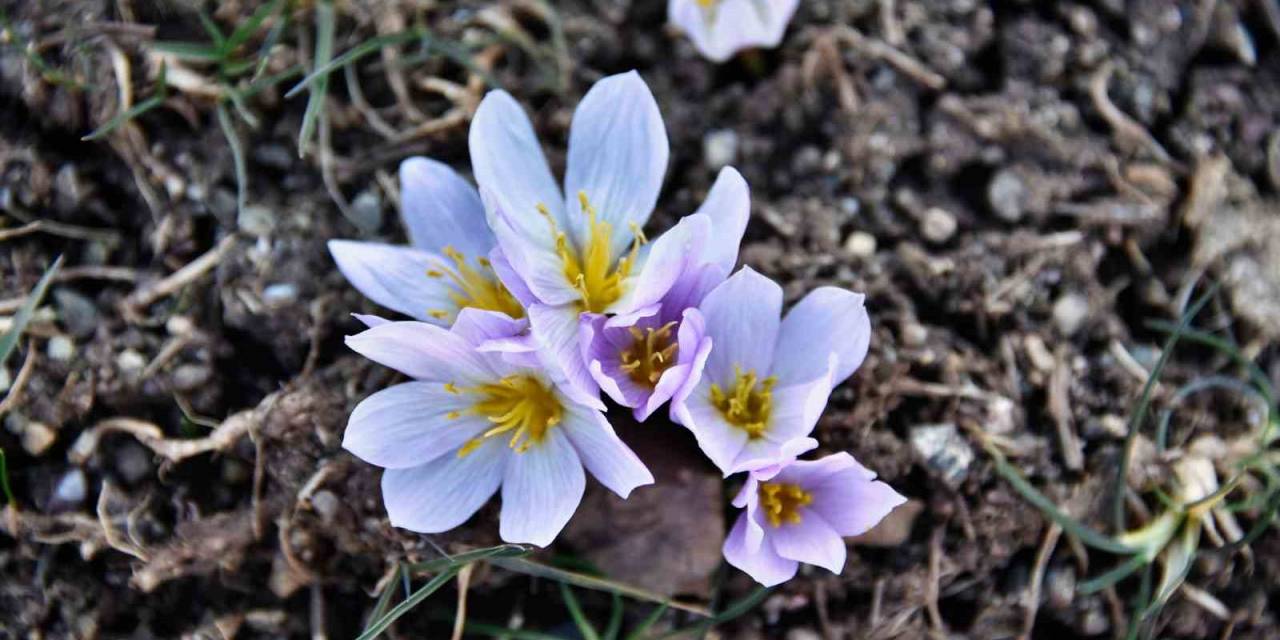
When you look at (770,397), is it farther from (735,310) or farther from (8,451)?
(8,451)

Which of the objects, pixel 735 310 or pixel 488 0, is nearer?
pixel 735 310

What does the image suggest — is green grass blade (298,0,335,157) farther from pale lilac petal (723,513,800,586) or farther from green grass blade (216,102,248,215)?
pale lilac petal (723,513,800,586)

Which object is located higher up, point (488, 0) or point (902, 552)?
point (488, 0)

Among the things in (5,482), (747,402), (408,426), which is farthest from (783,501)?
(5,482)

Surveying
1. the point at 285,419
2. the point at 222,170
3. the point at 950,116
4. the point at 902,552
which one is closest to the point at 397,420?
the point at 285,419

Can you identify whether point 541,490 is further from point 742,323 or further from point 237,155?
point 237,155

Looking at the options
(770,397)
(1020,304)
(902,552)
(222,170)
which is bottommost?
(902,552)

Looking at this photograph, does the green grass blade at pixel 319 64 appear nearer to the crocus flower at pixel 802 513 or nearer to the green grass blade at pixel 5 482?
the green grass blade at pixel 5 482
